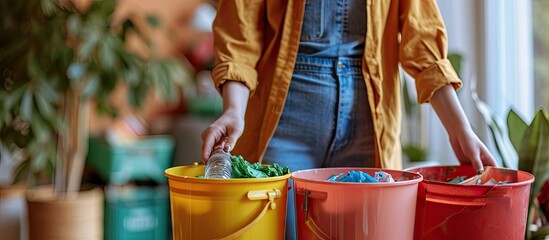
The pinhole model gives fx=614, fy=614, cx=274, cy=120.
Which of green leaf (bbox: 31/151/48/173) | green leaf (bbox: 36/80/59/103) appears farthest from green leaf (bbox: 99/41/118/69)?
green leaf (bbox: 31/151/48/173)

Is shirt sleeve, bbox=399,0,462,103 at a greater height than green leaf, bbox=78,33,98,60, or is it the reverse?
green leaf, bbox=78,33,98,60

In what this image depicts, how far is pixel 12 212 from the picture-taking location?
9.24 feet

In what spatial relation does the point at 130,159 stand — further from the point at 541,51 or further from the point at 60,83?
the point at 541,51

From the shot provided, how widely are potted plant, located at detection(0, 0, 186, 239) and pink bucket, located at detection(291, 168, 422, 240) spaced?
186 centimetres

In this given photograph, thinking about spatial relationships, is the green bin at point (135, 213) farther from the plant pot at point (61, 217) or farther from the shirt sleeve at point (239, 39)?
the shirt sleeve at point (239, 39)

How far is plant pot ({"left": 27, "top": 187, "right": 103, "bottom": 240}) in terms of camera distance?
8.57 ft

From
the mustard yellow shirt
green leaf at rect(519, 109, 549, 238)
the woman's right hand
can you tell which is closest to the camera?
the woman's right hand

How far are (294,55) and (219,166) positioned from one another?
33 centimetres

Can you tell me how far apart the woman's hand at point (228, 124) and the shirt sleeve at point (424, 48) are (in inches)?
12.0

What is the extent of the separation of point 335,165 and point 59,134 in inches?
73.3

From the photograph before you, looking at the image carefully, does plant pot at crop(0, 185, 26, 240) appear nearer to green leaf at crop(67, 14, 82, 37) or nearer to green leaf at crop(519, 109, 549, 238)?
green leaf at crop(67, 14, 82, 37)

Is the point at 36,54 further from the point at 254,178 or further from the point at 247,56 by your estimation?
the point at 254,178

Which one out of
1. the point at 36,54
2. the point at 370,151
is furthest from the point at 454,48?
the point at 36,54

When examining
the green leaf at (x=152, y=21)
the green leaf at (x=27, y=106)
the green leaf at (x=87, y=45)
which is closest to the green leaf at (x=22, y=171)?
the green leaf at (x=27, y=106)
